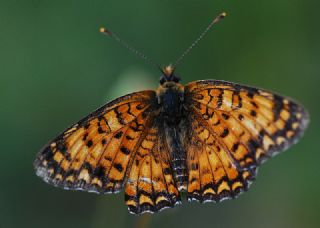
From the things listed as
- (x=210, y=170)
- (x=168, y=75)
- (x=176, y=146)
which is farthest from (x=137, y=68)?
(x=210, y=170)

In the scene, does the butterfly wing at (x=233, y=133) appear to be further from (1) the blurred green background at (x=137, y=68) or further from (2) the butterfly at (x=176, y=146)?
(1) the blurred green background at (x=137, y=68)

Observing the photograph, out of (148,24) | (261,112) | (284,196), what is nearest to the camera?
(261,112)

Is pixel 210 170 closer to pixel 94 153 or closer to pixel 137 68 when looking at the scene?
pixel 94 153

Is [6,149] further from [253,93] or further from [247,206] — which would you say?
[253,93]

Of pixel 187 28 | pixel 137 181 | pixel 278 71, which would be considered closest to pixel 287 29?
pixel 278 71

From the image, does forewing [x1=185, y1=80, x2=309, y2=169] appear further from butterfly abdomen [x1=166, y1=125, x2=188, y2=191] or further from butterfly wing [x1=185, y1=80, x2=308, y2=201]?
butterfly abdomen [x1=166, y1=125, x2=188, y2=191]

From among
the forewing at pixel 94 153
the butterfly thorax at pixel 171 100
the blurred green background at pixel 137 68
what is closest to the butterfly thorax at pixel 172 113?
the butterfly thorax at pixel 171 100
